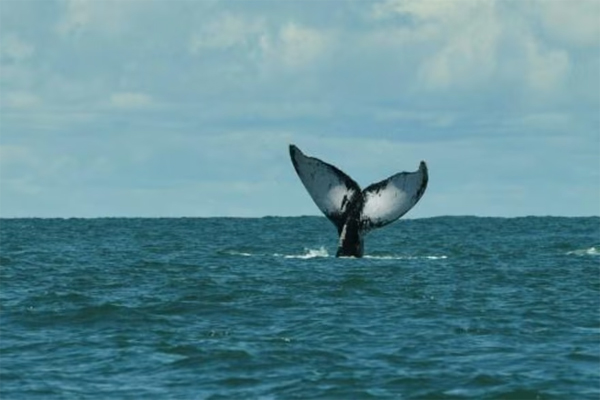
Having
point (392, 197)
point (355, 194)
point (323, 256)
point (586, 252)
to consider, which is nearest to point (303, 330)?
point (392, 197)

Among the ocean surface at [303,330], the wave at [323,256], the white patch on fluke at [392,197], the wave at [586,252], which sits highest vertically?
the white patch on fluke at [392,197]

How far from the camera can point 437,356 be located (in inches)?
710

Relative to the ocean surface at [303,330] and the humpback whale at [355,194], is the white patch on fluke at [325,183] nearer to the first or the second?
the humpback whale at [355,194]

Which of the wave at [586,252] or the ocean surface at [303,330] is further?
the wave at [586,252]

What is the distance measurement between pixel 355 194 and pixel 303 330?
7.82 m

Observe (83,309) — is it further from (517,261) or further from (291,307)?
(517,261)

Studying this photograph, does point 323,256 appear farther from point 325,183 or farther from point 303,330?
point 303,330

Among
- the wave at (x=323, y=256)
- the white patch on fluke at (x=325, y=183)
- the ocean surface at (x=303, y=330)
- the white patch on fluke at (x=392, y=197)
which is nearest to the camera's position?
the ocean surface at (x=303, y=330)

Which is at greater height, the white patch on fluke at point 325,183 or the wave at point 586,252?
the white patch on fluke at point 325,183

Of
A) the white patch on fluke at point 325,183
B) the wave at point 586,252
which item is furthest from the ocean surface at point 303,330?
the wave at point 586,252

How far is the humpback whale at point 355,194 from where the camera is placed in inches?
1065

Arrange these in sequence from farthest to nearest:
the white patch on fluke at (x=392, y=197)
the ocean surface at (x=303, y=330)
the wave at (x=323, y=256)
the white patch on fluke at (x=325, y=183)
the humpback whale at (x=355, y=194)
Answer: the wave at (x=323, y=256), the white patch on fluke at (x=325, y=183), the humpback whale at (x=355, y=194), the white patch on fluke at (x=392, y=197), the ocean surface at (x=303, y=330)

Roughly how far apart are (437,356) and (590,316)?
16.4ft

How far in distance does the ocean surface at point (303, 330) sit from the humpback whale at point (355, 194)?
1.20 meters
